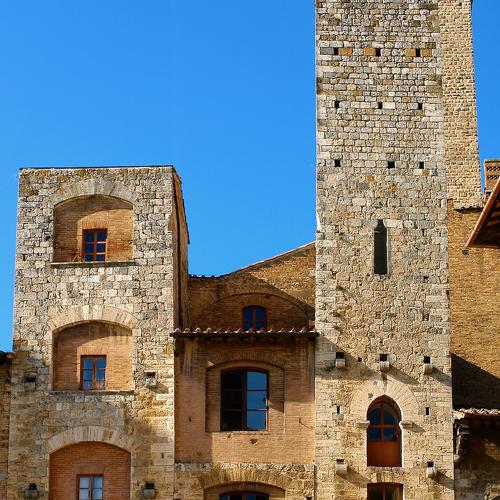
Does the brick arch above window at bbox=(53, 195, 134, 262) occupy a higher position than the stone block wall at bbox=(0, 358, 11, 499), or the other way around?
the brick arch above window at bbox=(53, 195, 134, 262)

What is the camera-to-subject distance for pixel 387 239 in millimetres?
32875

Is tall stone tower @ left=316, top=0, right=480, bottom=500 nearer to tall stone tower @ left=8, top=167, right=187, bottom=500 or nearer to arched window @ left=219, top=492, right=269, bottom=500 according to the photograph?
arched window @ left=219, top=492, right=269, bottom=500

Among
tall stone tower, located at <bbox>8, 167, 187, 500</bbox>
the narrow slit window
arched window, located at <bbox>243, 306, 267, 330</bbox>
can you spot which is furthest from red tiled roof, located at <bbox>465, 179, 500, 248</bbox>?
arched window, located at <bbox>243, 306, 267, 330</bbox>

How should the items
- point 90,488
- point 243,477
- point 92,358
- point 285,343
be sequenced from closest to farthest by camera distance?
1. point 243,477
2. point 90,488
3. point 285,343
4. point 92,358

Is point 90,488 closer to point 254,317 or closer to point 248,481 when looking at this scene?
A: point 248,481

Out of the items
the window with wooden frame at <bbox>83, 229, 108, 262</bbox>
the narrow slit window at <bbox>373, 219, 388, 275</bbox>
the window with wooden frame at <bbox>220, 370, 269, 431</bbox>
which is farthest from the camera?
→ the window with wooden frame at <bbox>83, 229, 108, 262</bbox>

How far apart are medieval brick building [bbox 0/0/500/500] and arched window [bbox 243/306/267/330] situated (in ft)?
7.35

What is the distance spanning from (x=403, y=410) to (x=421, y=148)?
641cm

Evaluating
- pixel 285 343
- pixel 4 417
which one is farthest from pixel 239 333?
pixel 4 417

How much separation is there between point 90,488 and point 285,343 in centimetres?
559

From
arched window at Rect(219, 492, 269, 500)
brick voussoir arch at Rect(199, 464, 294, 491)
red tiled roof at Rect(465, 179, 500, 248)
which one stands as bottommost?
arched window at Rect(219, 492, 269, 500)

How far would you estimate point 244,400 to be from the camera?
105 feet

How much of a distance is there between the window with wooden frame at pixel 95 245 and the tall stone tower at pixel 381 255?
16.9 ft

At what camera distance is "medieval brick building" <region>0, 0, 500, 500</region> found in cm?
3152
